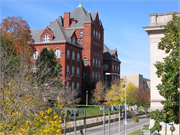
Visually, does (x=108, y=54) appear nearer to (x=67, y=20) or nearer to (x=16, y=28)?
(x=67, y=20)

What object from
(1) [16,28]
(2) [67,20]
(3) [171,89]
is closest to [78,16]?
(2) [67,20]

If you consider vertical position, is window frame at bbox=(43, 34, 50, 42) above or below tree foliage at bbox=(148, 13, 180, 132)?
A: above

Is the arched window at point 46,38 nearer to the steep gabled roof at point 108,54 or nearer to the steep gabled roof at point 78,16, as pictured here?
the steep gabled roof at point 78,16

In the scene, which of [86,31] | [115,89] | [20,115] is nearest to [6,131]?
[20,115]

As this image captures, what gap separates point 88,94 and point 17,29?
2992 centimetres

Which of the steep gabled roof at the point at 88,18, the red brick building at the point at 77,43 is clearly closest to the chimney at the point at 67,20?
the red brick building at the point at 77,43

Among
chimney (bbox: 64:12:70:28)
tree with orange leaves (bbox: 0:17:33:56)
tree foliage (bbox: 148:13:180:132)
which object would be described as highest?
chimney (bbox: 64:12:70:28)

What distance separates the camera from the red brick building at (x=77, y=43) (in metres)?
65.0

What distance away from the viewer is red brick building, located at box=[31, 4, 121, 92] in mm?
65000

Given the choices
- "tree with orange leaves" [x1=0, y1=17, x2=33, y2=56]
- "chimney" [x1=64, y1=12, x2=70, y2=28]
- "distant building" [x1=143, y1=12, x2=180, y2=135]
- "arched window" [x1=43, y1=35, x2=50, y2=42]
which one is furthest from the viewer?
"chimney" [x1=64, y1=12, x2=70, y2=28]

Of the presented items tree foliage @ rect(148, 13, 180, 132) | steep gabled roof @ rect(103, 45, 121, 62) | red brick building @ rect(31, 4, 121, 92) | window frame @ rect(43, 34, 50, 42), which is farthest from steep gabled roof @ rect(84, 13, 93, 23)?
tree foliage @ rect(148, 13, 180, 132)

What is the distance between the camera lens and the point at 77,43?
234ft

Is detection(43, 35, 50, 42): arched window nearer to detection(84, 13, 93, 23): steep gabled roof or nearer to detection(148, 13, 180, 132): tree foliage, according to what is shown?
detection(84, 13, 93, 23): steep gabled roof

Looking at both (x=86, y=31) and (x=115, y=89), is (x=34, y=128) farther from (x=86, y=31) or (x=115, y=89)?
(x=86, y=31)
